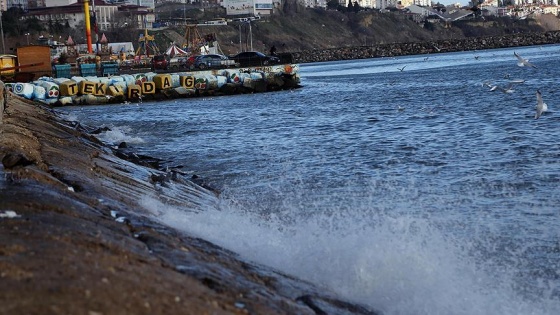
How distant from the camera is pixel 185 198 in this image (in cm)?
1429

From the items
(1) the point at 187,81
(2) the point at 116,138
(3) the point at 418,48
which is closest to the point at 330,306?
(2) the point at 116,138

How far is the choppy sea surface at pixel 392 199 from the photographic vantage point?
9.02m

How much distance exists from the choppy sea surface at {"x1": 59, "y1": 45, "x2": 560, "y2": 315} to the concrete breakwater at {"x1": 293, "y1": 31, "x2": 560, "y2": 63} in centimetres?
12932

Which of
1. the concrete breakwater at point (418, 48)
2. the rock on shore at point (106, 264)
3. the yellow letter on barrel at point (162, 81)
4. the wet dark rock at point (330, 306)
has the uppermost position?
the rock on shore at point (106, 264)

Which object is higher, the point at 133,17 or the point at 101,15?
the point at 101,15

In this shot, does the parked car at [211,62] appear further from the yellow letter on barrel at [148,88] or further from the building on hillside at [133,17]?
the building on hillside at [133,17]

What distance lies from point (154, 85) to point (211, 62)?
42.2ft

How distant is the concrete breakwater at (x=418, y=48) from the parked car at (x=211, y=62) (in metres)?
91.1

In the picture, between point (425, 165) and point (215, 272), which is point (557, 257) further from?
point (425, 165)

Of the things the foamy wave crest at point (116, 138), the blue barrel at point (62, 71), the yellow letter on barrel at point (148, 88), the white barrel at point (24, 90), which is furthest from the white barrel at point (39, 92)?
the foamy wave crest at point (116, 138)

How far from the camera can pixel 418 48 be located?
172 m

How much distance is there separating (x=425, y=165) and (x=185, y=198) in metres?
7.14

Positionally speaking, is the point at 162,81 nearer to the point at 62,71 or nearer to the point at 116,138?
the point at 62,71

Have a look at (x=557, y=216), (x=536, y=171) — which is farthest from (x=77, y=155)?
(x=536, y=171)
